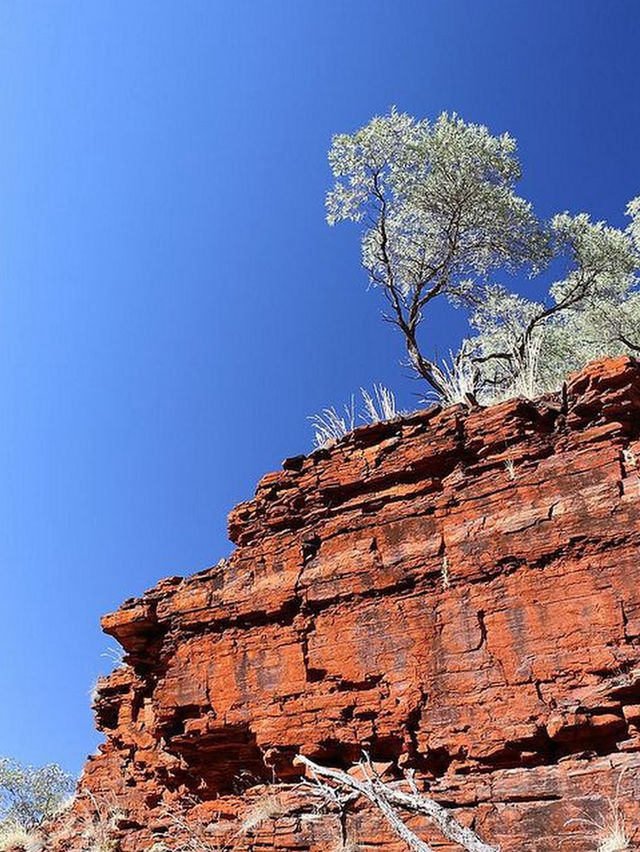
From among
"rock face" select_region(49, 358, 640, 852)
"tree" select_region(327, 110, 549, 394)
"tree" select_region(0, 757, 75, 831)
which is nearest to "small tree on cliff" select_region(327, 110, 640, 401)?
"tree" select_region(327, 110, 549, 394)

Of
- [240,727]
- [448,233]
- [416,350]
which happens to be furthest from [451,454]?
[448,233]

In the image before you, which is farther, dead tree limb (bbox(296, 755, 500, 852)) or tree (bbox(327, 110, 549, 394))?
tree (bbox(327, 110, 549, 394))

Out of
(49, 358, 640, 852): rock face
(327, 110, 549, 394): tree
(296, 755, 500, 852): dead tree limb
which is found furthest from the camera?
(327, 110, 549, 394): tree

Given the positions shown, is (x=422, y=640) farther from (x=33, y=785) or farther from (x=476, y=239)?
(x=33, y=785)

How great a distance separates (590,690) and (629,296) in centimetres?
1979

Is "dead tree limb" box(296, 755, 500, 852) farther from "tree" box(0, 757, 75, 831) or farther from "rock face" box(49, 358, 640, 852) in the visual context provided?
"tree" box(0, 757, 75, 831)

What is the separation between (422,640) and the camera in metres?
9.61

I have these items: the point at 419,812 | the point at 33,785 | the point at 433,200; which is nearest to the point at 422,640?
the point at 419,812

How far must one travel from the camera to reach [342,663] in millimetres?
10148

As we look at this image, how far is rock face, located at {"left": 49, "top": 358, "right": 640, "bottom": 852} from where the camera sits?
8.18 metres

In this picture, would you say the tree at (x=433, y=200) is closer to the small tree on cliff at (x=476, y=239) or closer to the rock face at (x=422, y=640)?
the small tree on cliff at (x=476, y=239)

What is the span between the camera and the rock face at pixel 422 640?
8.18 meters

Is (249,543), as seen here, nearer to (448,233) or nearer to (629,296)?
(448,233)

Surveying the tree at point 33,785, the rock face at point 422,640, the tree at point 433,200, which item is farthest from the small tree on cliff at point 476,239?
the tree at point 33,785
